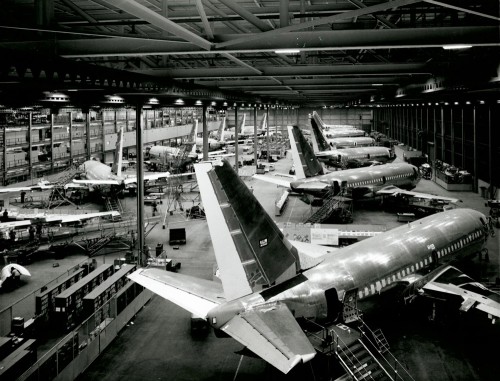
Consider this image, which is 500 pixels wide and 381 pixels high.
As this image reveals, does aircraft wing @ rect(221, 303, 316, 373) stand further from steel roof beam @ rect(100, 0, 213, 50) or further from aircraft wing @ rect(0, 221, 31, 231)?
aircraft wing @ rect(0, 221, 31, 231)

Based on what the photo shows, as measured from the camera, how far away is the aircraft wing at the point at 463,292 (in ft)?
71.4

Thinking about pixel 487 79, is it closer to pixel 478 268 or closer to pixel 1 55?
pixel 478 268

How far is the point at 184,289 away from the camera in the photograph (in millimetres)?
17781

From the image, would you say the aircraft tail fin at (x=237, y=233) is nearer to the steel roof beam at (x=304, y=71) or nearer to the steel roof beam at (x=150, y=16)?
the steel roof beam at (x=150, y=16)

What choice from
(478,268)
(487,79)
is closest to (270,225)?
(487,79)

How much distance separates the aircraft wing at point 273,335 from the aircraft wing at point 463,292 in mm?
11199

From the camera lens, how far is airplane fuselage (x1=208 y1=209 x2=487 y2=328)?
17703 millimetres

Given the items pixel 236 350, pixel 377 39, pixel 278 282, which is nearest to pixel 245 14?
pixel 377 39

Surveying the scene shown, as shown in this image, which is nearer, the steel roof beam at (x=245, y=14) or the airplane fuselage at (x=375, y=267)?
the steel roof beam at (x=245, y=14)

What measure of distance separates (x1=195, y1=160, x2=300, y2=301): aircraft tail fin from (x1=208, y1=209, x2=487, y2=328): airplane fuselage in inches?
24.6

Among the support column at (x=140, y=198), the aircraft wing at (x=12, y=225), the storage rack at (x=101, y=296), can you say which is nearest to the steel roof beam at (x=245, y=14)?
the storage rack at (x=101, y=296)

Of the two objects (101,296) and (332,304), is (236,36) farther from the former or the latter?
(101,296)

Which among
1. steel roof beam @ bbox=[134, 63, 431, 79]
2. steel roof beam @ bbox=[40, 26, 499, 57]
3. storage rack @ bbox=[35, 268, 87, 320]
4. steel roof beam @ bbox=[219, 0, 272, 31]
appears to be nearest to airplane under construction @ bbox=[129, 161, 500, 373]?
steel roof beam @ bbox=[40, 26, 499, 57]

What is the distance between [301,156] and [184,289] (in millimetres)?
31966
